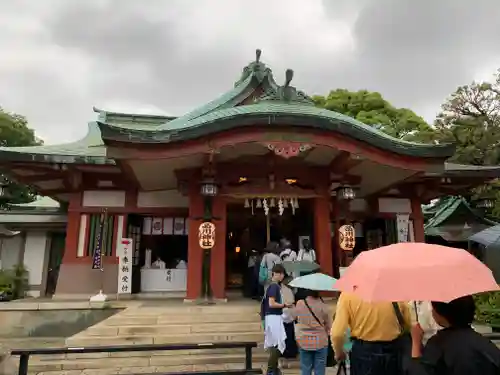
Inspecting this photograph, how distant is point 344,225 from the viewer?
11984mm

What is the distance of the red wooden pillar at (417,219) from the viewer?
552 inches

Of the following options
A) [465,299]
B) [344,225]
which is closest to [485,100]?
[344,225]

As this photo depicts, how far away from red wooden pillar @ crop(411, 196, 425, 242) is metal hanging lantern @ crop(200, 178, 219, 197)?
26.1ft

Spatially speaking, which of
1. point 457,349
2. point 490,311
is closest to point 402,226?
point 490,311

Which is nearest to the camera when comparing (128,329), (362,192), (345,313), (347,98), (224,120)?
(345,313)

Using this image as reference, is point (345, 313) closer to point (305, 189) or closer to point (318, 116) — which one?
point (318, 116)

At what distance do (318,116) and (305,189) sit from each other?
2880mm

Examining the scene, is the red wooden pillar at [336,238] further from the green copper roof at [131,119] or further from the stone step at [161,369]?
the green copper roof at [131,119]

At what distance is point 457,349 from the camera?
7.42 ft

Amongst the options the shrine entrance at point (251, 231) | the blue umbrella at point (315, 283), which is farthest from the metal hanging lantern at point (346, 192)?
the blue umbrella at point (315, 283)

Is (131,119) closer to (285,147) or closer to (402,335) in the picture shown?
(285,147)

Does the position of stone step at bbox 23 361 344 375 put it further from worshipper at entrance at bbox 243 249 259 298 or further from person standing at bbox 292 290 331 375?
worshipper at entrance at bbox 243 249 259 298

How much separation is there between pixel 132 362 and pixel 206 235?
13.5 feet

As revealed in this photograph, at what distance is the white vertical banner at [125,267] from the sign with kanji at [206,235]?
2591 millimetres
